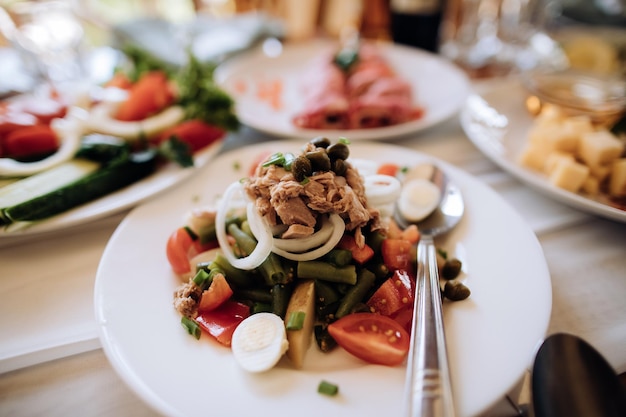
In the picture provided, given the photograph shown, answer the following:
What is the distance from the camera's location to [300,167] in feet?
4.85

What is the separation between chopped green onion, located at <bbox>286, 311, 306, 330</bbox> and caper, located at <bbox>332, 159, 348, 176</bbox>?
535 millimetres

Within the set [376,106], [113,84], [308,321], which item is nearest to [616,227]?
[376,106]

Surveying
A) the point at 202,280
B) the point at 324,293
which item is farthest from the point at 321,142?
the point at 202,280

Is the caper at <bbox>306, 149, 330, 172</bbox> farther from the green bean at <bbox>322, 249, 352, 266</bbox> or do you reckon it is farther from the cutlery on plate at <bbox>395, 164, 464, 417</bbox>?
the cutlery on plate at <bbox>395, 164, 464, 417</bbox>

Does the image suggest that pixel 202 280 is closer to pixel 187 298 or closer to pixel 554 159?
pixel 187 298

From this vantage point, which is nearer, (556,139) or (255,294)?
(255,294)

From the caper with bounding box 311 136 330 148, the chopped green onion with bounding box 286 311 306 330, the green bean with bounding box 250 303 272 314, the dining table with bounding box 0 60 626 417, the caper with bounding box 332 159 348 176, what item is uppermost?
the caper with bounding box 311 136 330 148

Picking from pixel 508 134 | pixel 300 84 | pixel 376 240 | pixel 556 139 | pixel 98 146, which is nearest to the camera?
pixel 376 240

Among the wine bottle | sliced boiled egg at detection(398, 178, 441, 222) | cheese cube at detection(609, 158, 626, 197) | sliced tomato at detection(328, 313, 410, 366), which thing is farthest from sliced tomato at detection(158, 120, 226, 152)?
the wine bottle

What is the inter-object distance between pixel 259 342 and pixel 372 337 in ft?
1.17

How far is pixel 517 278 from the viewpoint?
4.91ft

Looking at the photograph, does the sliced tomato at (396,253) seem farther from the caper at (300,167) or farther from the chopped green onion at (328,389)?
the chopped green onion at (328,389)

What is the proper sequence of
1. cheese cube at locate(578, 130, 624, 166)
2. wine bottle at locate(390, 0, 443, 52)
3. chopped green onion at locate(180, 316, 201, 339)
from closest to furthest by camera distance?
chopped green onion at locate(180, 316, 201, 339)
cheese cube at locate(578, 130, 624, 166)
wine bottle at locate(390, 0, 443, 52)

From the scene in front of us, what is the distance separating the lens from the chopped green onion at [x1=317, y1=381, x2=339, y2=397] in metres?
1.17
